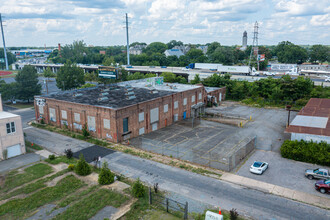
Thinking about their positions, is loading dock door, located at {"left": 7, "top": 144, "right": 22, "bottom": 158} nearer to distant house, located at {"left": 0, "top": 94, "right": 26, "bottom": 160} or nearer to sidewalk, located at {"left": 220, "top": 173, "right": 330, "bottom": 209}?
distant house, located at {"left": 0, "top": 94, "right": 26, "bottom": 160}

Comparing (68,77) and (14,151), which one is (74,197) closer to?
(14,151)

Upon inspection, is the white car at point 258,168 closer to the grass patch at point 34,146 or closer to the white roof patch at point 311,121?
the white roof patch at point 311,121

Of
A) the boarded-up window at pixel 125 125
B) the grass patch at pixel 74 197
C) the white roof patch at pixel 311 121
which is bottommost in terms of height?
the grass patch at pixel 74 197

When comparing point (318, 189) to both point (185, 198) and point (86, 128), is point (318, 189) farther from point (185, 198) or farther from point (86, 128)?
point (86, 128)

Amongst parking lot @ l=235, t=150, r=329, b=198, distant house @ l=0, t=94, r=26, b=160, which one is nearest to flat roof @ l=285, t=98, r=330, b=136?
parking lot @ l=235, t=150, r=329, b=198

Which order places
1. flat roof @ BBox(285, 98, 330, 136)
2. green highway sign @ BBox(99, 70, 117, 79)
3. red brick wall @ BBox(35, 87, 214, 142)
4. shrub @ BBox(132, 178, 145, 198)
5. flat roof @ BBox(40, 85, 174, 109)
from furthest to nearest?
green highway sign @ BBox(99, 70, 117, 79) < flat roof @ BBox(40, 85, 174, 109) < red brick wall @ BBox(35, 87, 214, 142) < flat roof @ BBox(285, 98, 330, 136) < shrub @ BBox(132, 178, 145, 198)

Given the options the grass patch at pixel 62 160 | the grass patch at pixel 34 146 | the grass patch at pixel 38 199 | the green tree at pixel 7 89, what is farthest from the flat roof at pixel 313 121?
the green tree at pixel 7 89
